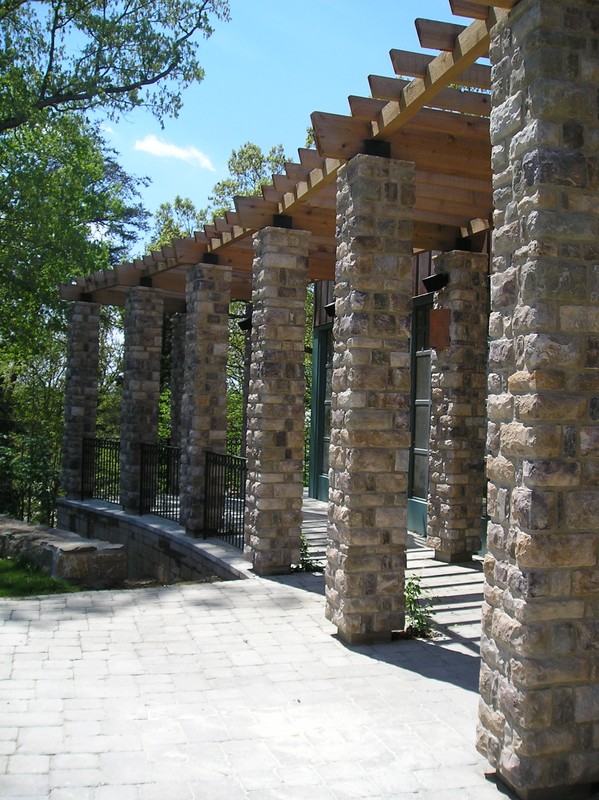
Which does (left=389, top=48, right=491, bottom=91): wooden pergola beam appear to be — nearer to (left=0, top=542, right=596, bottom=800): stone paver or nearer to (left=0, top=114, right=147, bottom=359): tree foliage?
(left=0, top=542, right=596, bottom=800): stone paver

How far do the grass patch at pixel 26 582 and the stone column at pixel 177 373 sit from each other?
20.5ft

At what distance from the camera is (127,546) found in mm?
11102

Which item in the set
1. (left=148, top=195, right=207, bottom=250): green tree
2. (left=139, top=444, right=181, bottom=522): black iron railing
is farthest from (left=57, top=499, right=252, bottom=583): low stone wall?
(left=148, top=195, right=207, bottom=250): green tree

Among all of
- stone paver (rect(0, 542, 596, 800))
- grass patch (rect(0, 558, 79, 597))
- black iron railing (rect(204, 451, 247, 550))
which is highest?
black iron railing (rect(204, 451, 247, 550))

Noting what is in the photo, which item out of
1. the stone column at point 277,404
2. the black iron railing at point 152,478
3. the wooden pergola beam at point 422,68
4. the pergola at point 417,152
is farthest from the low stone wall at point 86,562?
the wooden pergola beam at point 422,68

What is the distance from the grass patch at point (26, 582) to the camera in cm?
760

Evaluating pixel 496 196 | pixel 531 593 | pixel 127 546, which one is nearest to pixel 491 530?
pixel 531 593

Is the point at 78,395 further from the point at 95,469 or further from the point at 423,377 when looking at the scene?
the point at 423,377

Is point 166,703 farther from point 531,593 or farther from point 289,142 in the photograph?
point 289,142

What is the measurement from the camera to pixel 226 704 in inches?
175

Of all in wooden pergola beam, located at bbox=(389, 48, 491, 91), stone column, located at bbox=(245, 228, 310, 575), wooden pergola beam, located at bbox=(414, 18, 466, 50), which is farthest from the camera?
stone column, located at bbox=(245, 228, 310, 575)

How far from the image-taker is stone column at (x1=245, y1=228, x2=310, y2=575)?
773cm

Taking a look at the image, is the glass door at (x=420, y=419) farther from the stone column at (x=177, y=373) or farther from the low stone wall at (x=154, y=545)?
the stone column at (x=177, y=373)

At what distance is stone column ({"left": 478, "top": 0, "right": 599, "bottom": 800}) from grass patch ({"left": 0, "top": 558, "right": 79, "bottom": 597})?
5204 millimetres
